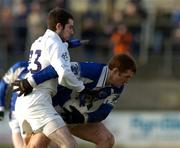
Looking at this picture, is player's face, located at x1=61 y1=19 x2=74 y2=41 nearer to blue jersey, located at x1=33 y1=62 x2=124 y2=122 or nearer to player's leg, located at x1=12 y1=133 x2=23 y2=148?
blue jersey, located at x1=33 y1=62 x2=124 y2=122

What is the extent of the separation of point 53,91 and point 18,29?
906 centimetres

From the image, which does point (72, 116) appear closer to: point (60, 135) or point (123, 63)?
point (60, 135)

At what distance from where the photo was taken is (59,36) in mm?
8609

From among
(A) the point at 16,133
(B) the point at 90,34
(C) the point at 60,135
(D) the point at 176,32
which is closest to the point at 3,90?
(A) the point at 16,133

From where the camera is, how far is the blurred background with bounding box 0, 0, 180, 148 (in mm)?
17297

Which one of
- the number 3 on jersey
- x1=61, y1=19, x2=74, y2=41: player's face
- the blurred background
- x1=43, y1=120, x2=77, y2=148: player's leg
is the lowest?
the blurred background

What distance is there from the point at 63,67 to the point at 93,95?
75cm

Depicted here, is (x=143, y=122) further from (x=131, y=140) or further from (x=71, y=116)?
(x=71, y=116)

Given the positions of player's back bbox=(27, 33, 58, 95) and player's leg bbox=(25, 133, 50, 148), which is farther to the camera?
player's leg bbox=(25, 133, 50, 148)

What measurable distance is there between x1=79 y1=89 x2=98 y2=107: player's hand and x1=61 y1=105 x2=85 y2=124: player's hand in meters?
0.09

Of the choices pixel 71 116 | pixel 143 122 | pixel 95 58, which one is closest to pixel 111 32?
pixel 95 58

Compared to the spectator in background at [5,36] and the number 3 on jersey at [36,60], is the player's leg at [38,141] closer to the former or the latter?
the number 3 on jersey at [36,60]

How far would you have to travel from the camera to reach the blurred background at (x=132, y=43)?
1730 cm

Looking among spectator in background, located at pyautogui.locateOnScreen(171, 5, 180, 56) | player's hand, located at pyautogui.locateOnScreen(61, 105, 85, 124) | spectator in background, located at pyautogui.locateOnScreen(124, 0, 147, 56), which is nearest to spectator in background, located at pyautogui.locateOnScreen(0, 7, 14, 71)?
spectator in background, located at pyautogui.locateOnScreen(124, 0, 147, 56)
